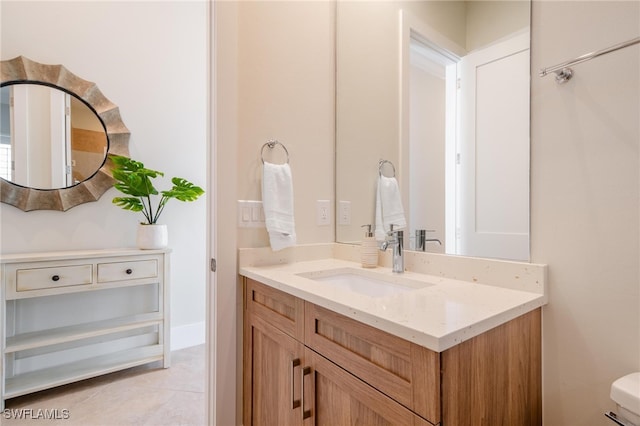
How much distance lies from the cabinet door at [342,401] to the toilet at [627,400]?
452 millimetres

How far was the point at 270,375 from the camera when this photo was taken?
115 centimetres

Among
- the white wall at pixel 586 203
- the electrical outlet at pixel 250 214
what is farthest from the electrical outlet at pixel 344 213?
the white wall at pixel 586 203

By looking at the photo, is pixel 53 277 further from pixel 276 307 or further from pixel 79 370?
pixel 276 307

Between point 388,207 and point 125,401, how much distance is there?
73.3 inches

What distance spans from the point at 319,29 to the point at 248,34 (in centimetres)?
41

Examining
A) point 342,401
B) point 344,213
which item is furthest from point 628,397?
point 344,213

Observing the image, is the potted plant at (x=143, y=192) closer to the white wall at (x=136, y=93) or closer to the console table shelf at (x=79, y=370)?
the white wall at (x=136, y=93)

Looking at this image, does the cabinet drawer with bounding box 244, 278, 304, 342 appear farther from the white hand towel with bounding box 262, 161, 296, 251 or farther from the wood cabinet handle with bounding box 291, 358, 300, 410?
the white hand towel with bounding box 262, 161, 296, 251

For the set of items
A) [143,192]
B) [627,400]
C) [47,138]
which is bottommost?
[627,400]

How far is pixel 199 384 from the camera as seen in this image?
6.62 feet

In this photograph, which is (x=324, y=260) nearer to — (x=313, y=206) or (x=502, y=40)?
(x=313, y=206)

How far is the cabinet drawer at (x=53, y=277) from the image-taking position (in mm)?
1750

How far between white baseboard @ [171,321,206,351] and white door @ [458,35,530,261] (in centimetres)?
231

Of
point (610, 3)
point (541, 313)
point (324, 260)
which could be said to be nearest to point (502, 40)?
point (610, 3)
